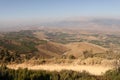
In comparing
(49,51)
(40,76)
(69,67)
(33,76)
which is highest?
(33,76)

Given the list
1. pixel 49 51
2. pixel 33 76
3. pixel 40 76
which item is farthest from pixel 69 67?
pixel 49 51

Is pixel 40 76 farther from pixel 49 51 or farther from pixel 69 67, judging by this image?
pixel 49 51

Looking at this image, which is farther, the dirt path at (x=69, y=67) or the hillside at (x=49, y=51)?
the hillside at (x=49, y=51)

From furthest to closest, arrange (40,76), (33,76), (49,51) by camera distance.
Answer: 1. (49,51)
2. (40,76)
3. (33,76)

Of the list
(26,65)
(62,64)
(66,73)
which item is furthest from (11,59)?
(66,73)

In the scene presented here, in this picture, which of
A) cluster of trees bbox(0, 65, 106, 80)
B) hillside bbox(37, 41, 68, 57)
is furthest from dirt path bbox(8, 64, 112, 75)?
hillside bbox(37, 41, 68, 57)

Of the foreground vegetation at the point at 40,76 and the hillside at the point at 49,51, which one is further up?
the foreground vegetation at the point at 40,76

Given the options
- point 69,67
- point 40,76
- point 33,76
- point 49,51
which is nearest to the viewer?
point 33,76

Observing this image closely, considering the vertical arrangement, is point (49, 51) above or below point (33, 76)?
below

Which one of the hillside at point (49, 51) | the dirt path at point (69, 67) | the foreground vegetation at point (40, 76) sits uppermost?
the foreground vegetation at point (40, 76)

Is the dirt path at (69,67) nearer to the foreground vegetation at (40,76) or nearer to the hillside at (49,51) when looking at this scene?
the foreground vegetation at (40,76)

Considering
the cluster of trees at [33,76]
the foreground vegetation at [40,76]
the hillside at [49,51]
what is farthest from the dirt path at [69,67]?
the hillside at [49,51]

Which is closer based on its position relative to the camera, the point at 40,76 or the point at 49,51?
the point at 40,76
